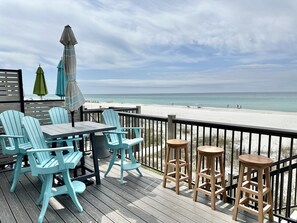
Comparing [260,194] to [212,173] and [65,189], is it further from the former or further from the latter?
[65,189]

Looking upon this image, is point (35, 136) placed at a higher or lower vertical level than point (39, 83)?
lower

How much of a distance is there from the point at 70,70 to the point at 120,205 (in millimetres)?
2081

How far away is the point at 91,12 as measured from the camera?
6.47 metres

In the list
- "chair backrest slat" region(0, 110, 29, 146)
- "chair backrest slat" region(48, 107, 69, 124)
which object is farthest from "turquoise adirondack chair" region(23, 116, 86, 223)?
"chair backrest slat" region(48, 107, 69, 124)

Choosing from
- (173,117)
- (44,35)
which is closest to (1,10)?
(44,35)

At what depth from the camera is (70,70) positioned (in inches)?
120

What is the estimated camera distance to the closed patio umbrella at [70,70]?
9.70 feet

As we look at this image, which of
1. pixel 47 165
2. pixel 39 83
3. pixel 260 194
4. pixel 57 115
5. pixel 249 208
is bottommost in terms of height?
pixel 249 208

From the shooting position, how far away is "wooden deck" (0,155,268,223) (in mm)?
2240

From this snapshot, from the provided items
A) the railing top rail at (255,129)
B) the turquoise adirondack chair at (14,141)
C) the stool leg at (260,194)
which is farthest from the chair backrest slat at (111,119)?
the stool leg at (260,194)

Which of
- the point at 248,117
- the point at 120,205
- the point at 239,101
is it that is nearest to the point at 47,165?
the point at 120,205

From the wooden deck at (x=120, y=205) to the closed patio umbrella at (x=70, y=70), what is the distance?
1337 mm

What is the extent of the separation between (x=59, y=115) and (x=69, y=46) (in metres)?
1.52

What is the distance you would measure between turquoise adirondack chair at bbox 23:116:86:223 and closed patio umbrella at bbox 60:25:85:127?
602 millimetres
